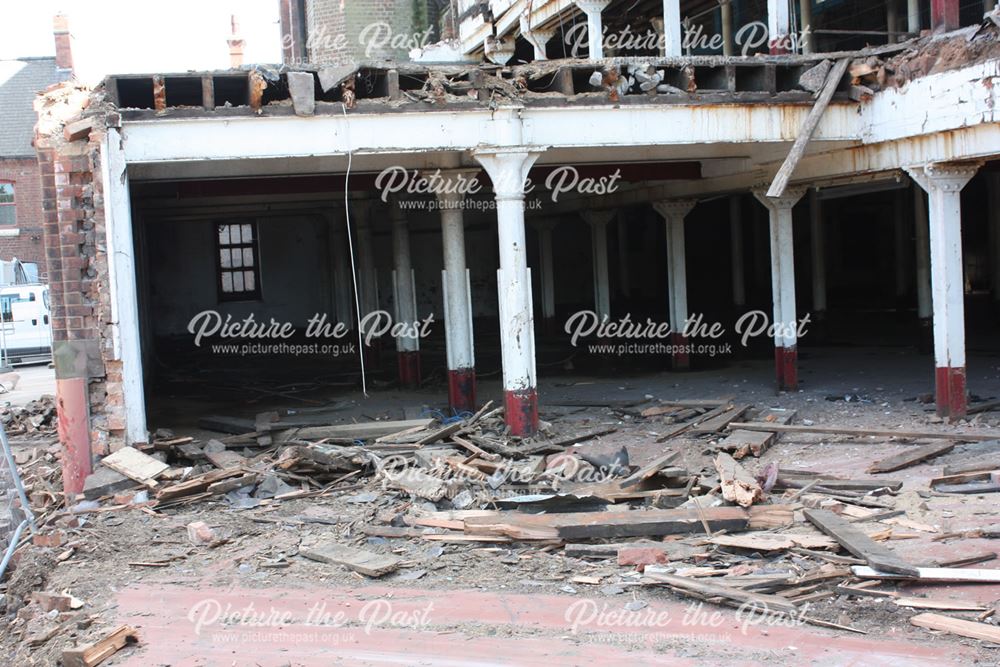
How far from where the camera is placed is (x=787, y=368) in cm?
1589

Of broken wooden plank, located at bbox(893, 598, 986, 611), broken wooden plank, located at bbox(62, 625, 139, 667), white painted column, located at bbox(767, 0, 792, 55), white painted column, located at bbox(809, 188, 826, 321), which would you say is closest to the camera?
broken wooden plank, located at bbox(62, 625, 139, 667)

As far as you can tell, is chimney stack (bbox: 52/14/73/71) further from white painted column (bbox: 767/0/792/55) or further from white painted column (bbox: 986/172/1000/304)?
white painted column (bbox: 986/172/1000/304)

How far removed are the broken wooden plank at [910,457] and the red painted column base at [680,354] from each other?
26.5 feet

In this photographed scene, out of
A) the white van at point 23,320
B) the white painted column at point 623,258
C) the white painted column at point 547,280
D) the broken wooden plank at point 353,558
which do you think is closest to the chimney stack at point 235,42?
the white van at point 23,320

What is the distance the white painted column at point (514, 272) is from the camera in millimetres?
12734

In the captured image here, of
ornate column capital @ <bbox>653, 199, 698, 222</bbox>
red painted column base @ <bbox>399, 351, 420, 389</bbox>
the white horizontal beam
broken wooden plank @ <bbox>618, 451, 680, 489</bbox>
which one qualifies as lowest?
broken wooden plank @ <bbox>618, 451, 680, 489</bbox>

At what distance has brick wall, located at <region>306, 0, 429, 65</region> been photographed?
93.5ft

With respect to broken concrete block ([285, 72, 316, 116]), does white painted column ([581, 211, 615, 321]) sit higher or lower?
lower

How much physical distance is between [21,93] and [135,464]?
101ft

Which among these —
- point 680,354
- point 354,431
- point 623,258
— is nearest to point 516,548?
point 354,431

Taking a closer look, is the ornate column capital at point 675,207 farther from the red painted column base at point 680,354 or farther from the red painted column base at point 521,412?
the red painted column base at point 521,412

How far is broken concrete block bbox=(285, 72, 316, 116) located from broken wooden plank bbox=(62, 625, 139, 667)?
6851 millimetres

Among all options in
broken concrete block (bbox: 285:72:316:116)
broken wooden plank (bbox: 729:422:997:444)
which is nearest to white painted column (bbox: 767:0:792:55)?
broken wooden plank (bbox: 729:422:997:444)

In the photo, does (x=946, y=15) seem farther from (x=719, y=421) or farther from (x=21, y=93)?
→ (x=21, y=93)
